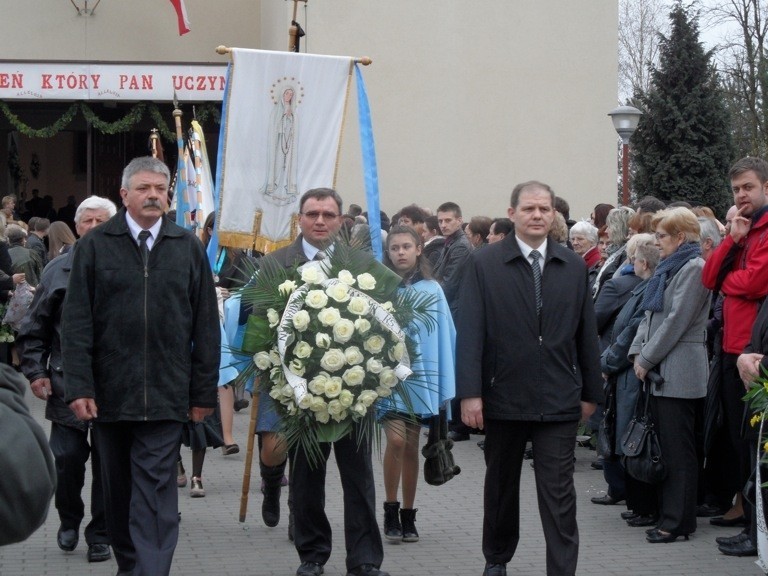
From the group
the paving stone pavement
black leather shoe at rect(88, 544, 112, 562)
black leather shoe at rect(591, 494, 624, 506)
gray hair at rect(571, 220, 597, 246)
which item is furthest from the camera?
gray hair at rect(571, 220, 597, 246)

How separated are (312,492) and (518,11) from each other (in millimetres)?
16885

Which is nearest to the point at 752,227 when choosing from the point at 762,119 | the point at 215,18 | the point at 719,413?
the point at 719,413

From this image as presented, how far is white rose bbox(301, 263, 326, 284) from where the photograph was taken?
6.18 m

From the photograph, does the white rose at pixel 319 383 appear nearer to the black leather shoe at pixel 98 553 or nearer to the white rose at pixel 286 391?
the white rose at pixel 286 391

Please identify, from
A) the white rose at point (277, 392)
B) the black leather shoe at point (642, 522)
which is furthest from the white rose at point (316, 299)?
the black leather shoe at point (642, 522)

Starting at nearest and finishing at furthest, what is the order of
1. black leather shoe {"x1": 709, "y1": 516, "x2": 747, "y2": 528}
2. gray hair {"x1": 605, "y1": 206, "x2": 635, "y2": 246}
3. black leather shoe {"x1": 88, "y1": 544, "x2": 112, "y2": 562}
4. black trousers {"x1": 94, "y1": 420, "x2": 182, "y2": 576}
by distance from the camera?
black trousers {"x1": 94, "y1": 420, "x2": 182, "y2": 576}
black leather shoe {"x1": 88, "y1": 544, "x2": 112, "y2": 562}
black leather shoe {"x1": 709, "y1": 516, "x2": 747, "y2": 528}
gray hair {"x1": 605, "y1": 206, "x2": 635, "y2": 246}

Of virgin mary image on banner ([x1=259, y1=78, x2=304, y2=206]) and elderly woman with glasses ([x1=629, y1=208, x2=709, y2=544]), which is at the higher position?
virgin mary image on banner ([x1=259, y1=78, x2=304, y2=206])

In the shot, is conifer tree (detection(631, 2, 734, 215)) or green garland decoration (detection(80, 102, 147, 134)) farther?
conifer tree (detection(631, 2, 734, 215))

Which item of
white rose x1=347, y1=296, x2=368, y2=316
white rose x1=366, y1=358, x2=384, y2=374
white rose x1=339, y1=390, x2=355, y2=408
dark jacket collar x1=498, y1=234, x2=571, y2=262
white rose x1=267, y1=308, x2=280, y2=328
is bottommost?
white rose x1=339, y1=390, x2=355, y2=408

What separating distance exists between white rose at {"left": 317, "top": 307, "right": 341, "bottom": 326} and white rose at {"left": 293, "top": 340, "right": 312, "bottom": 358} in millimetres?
141

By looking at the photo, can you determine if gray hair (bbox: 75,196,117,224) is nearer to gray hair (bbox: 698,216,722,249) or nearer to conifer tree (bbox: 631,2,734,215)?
gray hair (bbox: 698,216,722,249)

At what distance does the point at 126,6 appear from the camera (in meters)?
25.9

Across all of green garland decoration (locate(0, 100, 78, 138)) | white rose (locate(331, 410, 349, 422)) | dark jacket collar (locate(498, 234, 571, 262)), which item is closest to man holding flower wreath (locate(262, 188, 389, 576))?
white rose (locate(331, 410, 349, 422))

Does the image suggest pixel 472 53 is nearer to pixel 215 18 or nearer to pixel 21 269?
pixel 215 18
